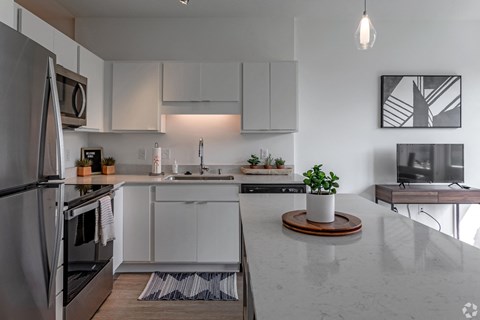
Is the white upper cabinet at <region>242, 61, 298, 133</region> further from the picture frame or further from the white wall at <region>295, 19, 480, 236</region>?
the picture frame

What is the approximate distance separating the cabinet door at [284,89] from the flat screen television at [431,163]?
1.30m

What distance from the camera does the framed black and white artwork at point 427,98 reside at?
3465mm

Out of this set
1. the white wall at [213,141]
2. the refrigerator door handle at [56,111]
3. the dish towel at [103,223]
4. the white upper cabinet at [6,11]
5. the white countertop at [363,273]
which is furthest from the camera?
the white wall at [213,141]

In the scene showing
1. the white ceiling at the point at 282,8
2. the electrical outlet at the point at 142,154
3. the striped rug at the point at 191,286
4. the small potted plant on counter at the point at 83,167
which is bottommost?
the striped rug at the point at 191,286

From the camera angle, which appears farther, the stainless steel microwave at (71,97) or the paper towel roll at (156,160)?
the paper towel roll at (156,160)

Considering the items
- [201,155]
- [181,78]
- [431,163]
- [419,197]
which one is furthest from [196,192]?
[431,163]

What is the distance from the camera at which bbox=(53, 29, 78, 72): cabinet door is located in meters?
2.32

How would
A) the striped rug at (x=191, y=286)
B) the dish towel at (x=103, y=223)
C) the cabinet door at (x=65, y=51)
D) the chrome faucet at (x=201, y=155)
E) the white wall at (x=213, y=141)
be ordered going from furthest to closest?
1. the white wall at (x=213, y=141)
2. the chrome faucet at (x=201, y=155)
3. the striped rug at (x=191, y=286)
4. the cabinet door at (x=65, y=51)
5. the dish towel at (x=103, y=223)

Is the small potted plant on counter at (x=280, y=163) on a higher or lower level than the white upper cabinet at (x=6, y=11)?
lower

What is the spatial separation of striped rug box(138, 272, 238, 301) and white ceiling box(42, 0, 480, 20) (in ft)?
9.00

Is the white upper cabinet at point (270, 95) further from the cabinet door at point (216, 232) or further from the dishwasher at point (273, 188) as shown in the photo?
the cabinet door at point (216, 232)

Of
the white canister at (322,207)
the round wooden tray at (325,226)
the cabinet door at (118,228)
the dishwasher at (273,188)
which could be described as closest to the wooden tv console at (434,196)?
the dishwasher at (273,188)

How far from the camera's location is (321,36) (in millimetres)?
3525

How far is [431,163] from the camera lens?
331cm
